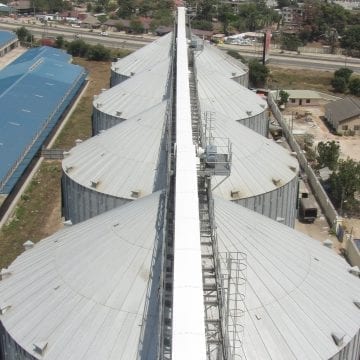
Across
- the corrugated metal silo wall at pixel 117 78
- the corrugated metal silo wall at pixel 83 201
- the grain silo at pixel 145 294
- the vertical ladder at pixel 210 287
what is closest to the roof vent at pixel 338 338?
the grain silo at pixel 145 294

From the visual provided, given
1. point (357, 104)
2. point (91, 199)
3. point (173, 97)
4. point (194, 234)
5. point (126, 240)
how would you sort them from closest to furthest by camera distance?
1. point (194, 234)
2. point (126, 240)
3. point (91, 199)
4. point (173, 97)
5. point (357, 104)

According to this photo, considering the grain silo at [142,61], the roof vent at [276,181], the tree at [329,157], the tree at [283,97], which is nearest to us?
the roof vent at [276,181]

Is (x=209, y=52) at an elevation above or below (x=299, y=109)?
above

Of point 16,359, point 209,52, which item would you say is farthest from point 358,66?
point 16,359

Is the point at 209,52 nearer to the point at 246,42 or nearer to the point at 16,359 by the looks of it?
the point at 16,359

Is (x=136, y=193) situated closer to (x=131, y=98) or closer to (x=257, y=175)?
(x=257, y=175)

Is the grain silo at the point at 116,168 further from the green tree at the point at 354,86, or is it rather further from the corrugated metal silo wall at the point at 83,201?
the green tree at the point at 354,86
